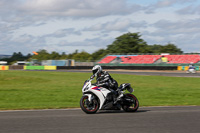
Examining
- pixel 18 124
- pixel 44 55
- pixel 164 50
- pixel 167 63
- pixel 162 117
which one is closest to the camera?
pixel 18 124

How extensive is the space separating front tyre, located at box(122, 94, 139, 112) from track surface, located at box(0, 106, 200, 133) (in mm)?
742

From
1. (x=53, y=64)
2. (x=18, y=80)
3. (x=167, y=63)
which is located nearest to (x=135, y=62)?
(x=167, y=63)

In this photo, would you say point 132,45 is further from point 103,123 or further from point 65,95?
point 103,123

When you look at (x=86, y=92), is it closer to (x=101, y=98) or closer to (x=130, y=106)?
(x=101, y=98)

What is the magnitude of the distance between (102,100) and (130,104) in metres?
1.04

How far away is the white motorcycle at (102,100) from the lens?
349 inches

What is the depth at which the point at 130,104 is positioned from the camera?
9516mm

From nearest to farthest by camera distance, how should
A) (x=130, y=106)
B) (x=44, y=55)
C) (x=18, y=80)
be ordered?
(x=130, y=106), (x=18, y=80), (x=44, y=55)

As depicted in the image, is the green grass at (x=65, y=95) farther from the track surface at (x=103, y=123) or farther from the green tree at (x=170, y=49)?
the green tree at (x=170, y=49)

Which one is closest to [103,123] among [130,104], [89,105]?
[89,105]

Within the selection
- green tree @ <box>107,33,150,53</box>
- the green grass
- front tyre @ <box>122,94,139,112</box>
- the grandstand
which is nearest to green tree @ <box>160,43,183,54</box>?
green tree @ <box>107,33,150,53</box>

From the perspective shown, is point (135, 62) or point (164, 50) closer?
point (135, 62)

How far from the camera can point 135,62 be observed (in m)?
65.2

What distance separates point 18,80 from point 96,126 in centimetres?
2193
